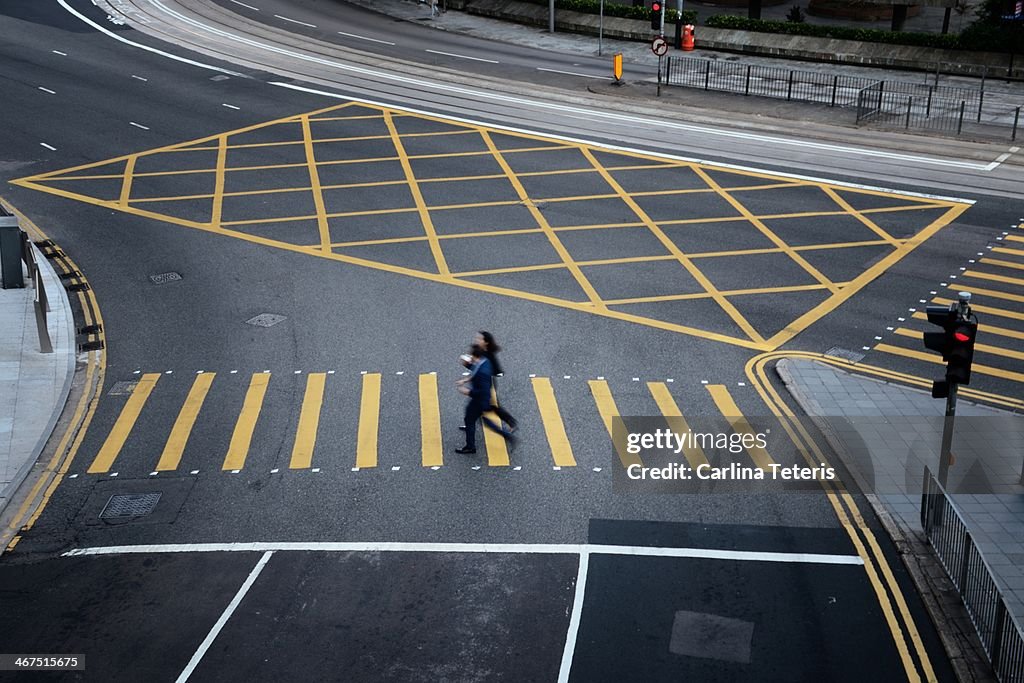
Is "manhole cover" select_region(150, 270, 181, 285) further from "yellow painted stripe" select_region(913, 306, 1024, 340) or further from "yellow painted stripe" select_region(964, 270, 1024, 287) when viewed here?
"yellow painted stripe" select_region(964, 270, 1024, 287)

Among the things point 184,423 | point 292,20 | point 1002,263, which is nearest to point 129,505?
point 184,423

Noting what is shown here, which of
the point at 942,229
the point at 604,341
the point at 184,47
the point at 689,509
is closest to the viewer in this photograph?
the point at 689,509

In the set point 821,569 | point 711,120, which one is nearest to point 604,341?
point 821,569

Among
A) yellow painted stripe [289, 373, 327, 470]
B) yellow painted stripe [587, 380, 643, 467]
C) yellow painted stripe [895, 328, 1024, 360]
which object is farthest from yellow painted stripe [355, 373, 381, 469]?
yellow painted stripe [895, 328, 1024, 360]

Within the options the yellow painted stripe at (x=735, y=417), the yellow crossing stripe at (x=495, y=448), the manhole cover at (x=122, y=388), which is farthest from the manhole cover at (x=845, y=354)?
the manhole cover at (x=122, y=388)

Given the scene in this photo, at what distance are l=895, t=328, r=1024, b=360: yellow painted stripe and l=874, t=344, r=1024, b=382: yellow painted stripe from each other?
0.62m

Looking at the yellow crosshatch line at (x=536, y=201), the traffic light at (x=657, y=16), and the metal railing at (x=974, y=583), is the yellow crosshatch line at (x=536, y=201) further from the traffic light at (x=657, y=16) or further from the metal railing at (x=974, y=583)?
the traffic light at (x=657, y=16)

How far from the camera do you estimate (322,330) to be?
20875 millimetres

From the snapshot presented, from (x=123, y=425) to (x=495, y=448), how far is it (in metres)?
6.04

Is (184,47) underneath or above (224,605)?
above

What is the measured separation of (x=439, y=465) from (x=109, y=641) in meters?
5.29

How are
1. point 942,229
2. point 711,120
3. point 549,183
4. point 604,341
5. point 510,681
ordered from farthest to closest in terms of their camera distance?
point 711,120 → point 549,183 → point 942,229 → point 604,341 → point 510,681

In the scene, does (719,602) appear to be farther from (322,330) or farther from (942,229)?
(942,229)

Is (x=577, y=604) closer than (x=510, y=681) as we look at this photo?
No
